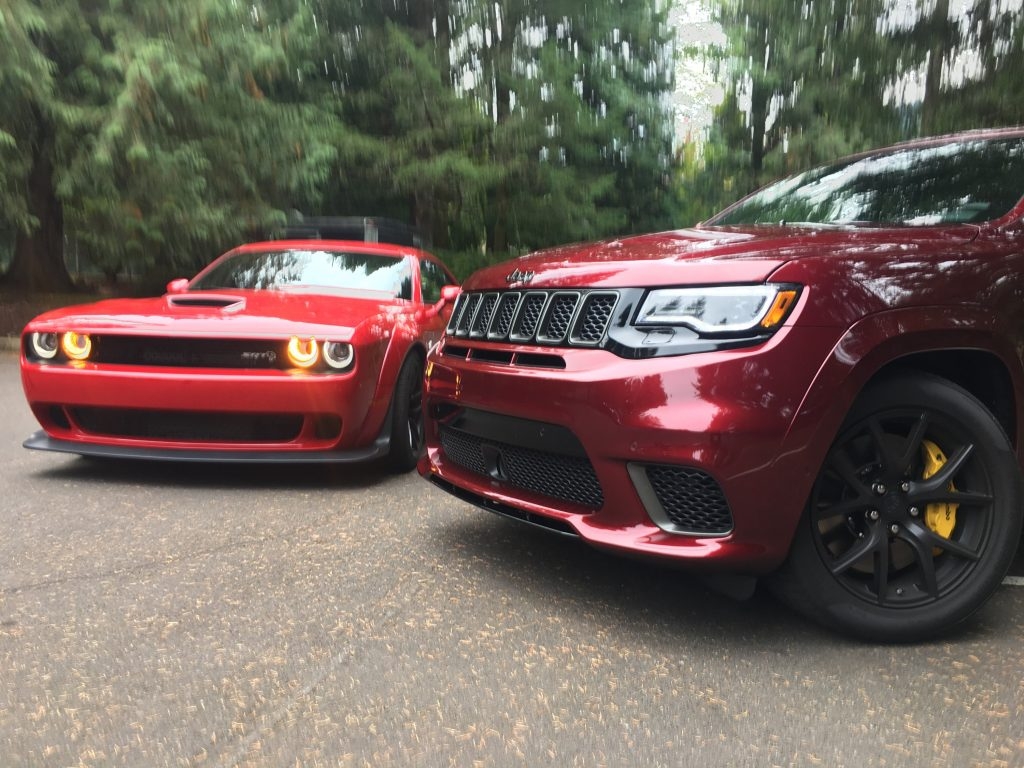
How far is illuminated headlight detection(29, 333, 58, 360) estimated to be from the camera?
457 centimetres

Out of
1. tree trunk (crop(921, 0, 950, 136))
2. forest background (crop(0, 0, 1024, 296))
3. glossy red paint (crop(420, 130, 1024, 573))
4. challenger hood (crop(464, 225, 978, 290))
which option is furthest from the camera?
tree trunk (crop(921, 0, 950, 136))

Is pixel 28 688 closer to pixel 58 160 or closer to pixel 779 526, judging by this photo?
pixel 779 526

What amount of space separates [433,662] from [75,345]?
9.54 ft

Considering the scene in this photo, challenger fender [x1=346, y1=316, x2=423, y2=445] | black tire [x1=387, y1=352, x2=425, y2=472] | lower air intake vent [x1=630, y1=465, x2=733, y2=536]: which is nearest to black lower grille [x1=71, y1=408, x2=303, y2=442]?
challenger fender [x1=346, y1=316, x2=423, y2=445]

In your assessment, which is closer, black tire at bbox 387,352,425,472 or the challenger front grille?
the challenger front grille

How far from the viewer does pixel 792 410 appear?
2.59 meters

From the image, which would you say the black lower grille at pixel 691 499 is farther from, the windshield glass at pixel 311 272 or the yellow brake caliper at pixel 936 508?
the windshield glass at pixel 311 272

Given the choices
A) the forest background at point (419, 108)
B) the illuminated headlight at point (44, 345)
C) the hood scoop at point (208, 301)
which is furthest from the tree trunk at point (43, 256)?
the illuminated headlight at point (44, 345)

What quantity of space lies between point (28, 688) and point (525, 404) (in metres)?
1.61

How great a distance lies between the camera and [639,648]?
9.01ft

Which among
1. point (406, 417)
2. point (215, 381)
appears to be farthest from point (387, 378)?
point (215, 381)

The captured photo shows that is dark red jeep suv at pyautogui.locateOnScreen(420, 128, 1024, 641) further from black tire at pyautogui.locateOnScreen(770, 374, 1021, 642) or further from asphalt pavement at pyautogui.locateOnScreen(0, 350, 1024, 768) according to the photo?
asphalt pavement at pyautogui.locateOnScreen(0, 350, 1024, 768)

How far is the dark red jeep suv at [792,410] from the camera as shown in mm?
2617

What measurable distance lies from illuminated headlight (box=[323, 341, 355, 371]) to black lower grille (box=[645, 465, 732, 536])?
6.96 feet
